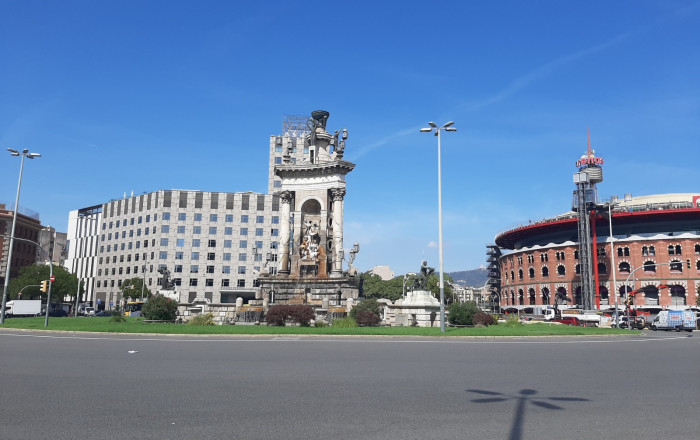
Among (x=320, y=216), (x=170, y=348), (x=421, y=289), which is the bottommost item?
(x=170, y=348)

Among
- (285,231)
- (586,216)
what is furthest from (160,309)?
(586,216)

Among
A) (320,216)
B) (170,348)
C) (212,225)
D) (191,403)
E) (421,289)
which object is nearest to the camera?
(191,403)

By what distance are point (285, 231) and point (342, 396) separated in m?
36.8

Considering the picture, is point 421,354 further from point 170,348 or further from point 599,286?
point 599,286

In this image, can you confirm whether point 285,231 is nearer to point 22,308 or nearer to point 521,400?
point 22,308

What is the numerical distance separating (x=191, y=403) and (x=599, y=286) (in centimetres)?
8772

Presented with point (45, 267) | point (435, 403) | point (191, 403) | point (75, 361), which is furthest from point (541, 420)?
point (45, 267)

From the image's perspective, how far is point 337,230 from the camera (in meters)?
44.2

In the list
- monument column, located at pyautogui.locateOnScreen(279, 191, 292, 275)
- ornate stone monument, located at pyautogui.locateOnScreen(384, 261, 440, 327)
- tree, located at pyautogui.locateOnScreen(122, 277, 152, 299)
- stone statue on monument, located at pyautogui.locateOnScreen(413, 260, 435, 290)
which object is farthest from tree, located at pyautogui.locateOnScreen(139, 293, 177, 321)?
tree, located at pyautogui.locateOnScreen(122, 277, 152, 299)

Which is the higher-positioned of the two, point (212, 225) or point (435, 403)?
point (212, 225)

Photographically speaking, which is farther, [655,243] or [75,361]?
[655,243]

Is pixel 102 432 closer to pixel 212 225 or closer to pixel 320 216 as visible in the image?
pixel 320 216

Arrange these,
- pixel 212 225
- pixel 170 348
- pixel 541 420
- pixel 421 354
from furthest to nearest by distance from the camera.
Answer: pixel 212 225 → pixel 170 348 → pixel 421 354 → pixel 541 420

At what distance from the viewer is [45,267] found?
70188 mm
